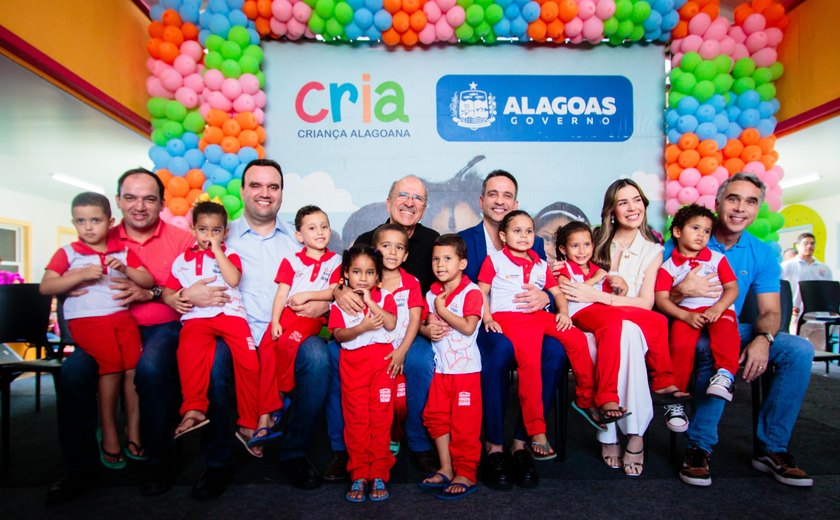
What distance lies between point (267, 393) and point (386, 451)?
63 centimetres

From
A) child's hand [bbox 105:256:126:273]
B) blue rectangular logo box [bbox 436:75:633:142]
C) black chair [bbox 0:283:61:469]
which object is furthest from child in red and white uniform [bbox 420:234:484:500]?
blue rectangular logo box [bbox 436:75:633:142]

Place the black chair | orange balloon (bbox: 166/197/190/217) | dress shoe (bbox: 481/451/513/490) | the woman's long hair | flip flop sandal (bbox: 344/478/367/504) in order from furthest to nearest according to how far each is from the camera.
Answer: orange balloon (bbox: 166/197/190/217) → the black chair → the woman's long hair → dress shoe (bbox: 481/451/513/490) → flip flop sandal (bbox: 344/478/367/504)

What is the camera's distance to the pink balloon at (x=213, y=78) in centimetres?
417

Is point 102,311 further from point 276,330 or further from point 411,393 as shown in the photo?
point 411,393

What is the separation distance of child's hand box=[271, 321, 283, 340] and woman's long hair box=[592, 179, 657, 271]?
1714mm

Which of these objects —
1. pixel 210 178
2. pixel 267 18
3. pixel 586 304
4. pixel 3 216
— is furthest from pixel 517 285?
pixel 3 216

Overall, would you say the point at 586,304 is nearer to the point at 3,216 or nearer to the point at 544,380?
the point at 544,380

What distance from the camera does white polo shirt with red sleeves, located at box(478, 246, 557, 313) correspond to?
8.31ft

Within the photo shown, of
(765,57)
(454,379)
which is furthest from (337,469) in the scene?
(765,57)

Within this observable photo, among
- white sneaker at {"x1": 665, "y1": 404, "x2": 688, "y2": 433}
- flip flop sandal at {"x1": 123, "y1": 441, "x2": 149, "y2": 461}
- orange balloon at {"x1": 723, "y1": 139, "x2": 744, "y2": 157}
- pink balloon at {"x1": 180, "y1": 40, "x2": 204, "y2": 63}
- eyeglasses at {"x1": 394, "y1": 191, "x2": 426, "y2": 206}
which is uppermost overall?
pink balloon at {"x1": 180, "y1": 40, "x2": 204, "y2": 63}

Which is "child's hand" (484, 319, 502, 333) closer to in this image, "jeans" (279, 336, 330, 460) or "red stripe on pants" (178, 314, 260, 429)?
"jeans" (279, 336, 330, 460)

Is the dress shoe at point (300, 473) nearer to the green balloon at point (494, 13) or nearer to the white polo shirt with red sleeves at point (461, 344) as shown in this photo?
the white polo shirt with red sleeves at point (461, 344)

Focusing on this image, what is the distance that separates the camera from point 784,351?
2.33m

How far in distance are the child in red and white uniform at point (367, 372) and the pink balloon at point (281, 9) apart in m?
2.90
